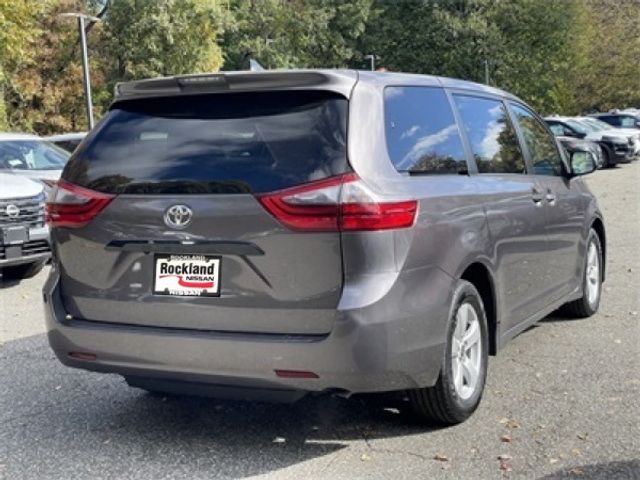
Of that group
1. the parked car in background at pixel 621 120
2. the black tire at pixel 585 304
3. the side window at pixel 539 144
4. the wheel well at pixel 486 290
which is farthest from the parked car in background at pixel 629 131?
the wheel well at pixel 486 290

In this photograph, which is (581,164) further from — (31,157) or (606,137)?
(606,137)

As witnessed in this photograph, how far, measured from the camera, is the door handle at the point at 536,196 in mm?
5113

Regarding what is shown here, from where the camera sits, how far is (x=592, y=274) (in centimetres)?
654

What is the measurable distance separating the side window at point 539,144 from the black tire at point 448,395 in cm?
173

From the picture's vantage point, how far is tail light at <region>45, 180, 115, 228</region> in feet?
12.4

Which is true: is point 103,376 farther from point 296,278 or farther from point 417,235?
point 417,235

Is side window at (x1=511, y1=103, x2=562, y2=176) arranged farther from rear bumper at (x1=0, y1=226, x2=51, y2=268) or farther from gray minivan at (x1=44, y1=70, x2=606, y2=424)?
rear bumper at (x1=0, y1=226, x2=51, y2=268)

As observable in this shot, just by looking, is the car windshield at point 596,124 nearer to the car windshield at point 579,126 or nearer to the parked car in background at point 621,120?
the car windshield at point 579,126

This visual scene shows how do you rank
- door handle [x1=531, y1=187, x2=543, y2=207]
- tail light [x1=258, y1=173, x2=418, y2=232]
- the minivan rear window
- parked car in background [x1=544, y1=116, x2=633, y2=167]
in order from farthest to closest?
1. parked car in background [x1=544, y1=116, x2=633, y2=167]
2. door handle [x1=531, y1=187, x2=543, y2=207]
3. the minivan rear window
4. tail light [x1=258, y1=173, x2=418, y2=232]

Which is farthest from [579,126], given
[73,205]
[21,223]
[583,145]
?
[73,205]

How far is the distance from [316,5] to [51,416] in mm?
52737

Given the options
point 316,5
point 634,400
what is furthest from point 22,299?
point 316,5

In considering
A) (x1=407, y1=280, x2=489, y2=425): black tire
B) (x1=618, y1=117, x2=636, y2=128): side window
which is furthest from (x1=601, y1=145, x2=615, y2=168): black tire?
(x1=407, y1=280, x2=489, y2=425): black tire

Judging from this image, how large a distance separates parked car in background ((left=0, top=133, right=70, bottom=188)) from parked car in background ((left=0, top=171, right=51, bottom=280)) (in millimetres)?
1627
